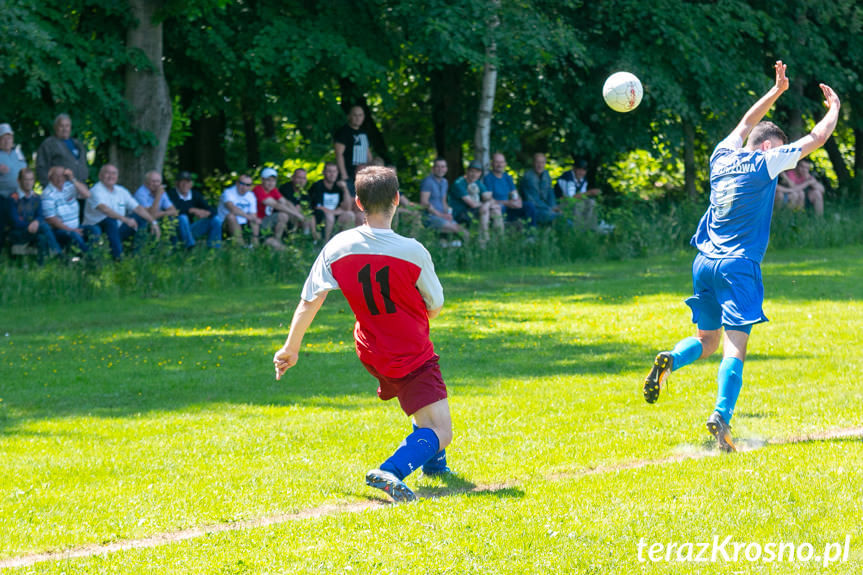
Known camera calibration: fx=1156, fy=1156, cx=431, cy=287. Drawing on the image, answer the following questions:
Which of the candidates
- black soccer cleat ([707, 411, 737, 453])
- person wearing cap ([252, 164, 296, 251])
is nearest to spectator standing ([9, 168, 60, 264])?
person wearing cap ([252, 164, 296, 251])

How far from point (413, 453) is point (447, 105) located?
57.6 feet

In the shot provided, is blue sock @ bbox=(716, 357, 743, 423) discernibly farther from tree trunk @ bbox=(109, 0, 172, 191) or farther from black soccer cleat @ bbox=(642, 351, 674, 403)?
tree trunk @ bbox=(109, 0, 172, 191)

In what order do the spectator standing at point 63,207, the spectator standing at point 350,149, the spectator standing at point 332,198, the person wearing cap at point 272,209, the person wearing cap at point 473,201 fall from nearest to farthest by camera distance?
the spectator standing at point 63,207, the person wearing cap at point 272,209, the spectator standing at point 332,198, the spectator standing at point 350,149, the person wearing cap at point 473,201

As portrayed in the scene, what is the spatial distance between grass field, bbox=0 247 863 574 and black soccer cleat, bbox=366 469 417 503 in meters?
0.09

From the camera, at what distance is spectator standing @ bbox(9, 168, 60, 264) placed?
15.5 metres

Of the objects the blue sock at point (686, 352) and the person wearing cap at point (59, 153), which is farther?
the person wearing cap at point (59, 153)

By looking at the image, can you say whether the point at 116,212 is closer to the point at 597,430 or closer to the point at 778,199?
the point at 597,430

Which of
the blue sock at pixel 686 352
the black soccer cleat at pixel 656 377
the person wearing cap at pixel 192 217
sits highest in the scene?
the person wearing cap at pixel 192 217

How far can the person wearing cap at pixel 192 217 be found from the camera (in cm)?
1694

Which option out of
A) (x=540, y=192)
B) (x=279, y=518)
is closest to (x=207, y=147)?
(x=540, y=192)

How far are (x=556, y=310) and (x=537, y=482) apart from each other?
759 centimetres

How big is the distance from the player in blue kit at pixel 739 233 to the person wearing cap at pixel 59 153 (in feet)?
36.8

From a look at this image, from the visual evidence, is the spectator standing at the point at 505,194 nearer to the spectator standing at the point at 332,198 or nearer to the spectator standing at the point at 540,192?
the spectator standing at the point at 540,192

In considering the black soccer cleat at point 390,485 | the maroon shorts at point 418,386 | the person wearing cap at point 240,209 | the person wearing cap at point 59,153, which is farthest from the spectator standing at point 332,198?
the black soccer cleat at point 390,485
